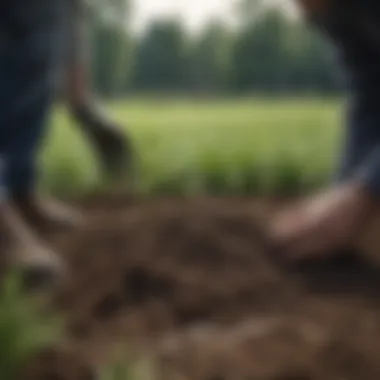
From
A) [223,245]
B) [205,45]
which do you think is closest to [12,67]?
[223,245]

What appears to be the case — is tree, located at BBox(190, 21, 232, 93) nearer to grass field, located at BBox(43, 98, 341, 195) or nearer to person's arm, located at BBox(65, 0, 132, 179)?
grass field, located at BBox(43, 98, 341, 195)

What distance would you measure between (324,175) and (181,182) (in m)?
0.32

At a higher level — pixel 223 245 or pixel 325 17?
pixel 325 17

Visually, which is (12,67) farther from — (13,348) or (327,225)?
(13,348)

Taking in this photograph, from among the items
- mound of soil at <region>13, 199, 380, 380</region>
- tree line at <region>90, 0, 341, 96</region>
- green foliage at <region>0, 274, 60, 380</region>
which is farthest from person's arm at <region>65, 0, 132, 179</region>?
green foliage at <region>0, 274, 60, 380</region>

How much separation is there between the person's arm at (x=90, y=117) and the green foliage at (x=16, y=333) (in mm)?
1210

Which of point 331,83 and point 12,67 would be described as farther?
point 331,83

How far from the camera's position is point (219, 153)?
7.94 ft

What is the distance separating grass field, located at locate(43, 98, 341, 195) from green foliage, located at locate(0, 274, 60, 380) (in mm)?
1240

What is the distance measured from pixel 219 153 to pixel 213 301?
1270 mm

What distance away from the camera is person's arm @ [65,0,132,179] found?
2.07 metres

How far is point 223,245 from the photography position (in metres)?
1.40

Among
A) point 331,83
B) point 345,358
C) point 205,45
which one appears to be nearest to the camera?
point 345,358

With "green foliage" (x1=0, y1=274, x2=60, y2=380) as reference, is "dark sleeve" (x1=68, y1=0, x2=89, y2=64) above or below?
above
